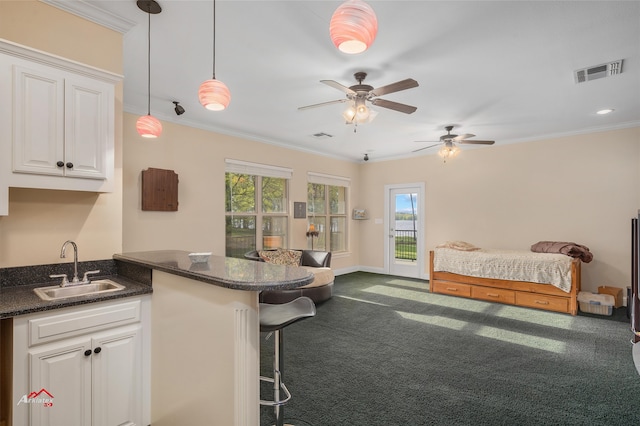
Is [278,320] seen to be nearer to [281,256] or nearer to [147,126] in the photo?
[147,126]

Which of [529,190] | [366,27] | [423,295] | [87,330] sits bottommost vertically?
[423,295]

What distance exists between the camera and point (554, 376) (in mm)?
2646

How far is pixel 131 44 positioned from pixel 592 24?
3.52 metres

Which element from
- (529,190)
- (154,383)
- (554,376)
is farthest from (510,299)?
(154,383)

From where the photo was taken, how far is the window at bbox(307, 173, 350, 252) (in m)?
6.68

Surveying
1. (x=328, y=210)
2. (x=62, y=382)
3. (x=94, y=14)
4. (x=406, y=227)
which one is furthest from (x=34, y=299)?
(x=406, y=227)

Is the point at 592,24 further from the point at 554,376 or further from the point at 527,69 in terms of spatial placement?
the point at 554,376

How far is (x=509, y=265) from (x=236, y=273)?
179 inches

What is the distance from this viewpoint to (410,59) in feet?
9.25

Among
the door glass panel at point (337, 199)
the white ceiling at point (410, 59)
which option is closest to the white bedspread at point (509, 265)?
the white ceiling at point (410, 59)

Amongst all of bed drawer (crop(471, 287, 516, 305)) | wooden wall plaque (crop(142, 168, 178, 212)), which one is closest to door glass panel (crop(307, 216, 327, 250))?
wooden wall plaque (crop(142, 168, 178, 212))

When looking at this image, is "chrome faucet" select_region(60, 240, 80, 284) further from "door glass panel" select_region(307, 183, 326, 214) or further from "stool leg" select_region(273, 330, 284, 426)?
"door glass panel" select_region(307, 183, 326, 214)

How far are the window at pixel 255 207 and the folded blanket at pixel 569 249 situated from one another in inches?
169

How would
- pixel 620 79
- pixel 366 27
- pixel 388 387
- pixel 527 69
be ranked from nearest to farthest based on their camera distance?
1. pixel 366 27
2. pixel 388 387
3. pixel 527 69
4. pixel 620 79
